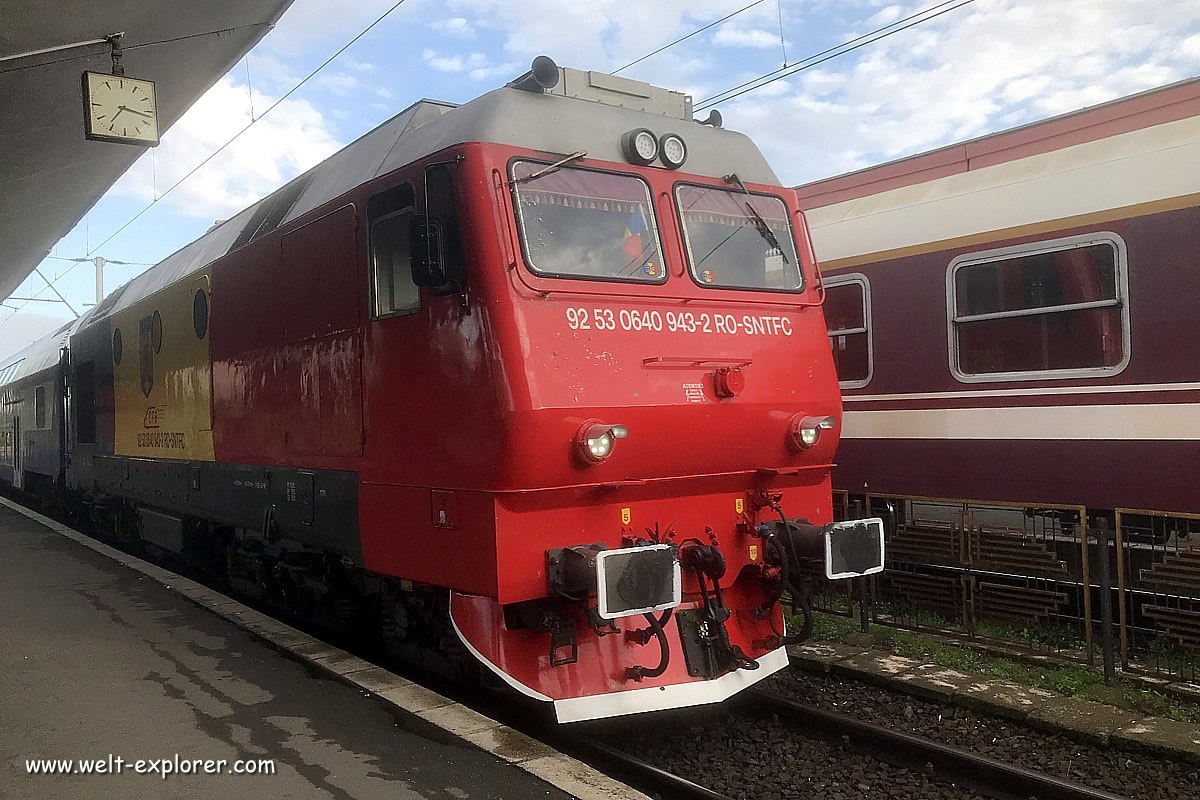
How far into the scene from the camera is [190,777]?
14.3 ft

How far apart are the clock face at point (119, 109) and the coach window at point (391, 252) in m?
4.29

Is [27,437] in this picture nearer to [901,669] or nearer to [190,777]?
[190,777]

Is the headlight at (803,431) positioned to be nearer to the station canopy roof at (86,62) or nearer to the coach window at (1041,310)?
A: the coach window at (1041,310)

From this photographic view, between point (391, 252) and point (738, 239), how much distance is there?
206cm

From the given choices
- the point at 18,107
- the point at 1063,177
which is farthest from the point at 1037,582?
the point at 18,107

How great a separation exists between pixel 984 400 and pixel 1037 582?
5.30 feet

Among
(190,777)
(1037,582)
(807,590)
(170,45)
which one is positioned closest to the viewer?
(190,777)

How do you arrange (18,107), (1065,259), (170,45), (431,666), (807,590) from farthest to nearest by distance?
(18,107)
(170,45)
(1065,259)
(431,666)
(807,590)

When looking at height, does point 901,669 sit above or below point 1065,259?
below

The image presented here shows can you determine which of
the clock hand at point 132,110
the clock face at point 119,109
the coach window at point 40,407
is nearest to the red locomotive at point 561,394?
the clock face at point 119,109

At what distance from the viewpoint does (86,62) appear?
10523mm

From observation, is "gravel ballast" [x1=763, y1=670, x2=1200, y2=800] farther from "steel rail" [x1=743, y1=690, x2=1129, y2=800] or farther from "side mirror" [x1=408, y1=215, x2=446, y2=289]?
"side mirror" [x1=408, y1=215, x2=446, y2=289]

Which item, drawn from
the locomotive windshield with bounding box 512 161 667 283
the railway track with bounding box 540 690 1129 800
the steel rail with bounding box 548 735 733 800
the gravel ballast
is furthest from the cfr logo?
the gravel ballast

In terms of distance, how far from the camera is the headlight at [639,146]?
5363 mm
